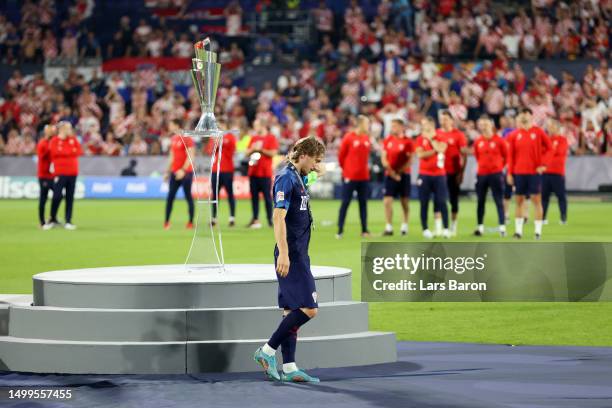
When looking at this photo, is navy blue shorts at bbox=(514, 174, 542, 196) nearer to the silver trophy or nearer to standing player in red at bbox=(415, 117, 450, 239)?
standing player in red at bbox=(415, 117, 450, 239)

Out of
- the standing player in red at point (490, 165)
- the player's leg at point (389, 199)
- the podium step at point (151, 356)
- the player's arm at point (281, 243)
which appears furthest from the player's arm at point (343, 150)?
the player's arm at point (281, 243)

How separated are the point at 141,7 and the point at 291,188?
3799cm

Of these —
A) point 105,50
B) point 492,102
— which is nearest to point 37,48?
point 105,50

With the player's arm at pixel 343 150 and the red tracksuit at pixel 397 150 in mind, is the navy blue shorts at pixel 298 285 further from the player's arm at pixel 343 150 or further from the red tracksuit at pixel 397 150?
the red tracksuit at pixel 397 150

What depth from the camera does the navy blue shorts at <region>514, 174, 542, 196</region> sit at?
20.8m

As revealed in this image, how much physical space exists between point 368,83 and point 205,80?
2769 cm

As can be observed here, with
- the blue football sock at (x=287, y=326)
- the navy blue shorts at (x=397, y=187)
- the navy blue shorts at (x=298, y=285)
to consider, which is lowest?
the blue football sock at (x=287, y=326)

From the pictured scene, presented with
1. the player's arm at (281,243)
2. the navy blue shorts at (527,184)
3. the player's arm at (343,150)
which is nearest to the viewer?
the player's arm at (281,243)

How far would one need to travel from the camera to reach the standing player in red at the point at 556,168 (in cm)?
2408

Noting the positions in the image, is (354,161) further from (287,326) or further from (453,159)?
(287,326)

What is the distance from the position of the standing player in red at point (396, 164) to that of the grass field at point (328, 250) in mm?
776

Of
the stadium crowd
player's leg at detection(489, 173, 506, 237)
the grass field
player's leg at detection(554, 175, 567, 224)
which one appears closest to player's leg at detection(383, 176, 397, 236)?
the grass field

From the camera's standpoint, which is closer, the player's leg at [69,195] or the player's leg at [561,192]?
the player's leg at [69,195]

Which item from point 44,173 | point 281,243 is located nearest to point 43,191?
point 44,173
